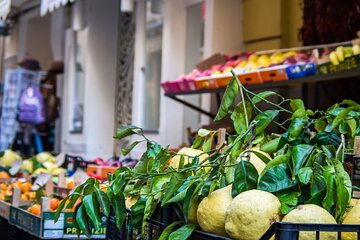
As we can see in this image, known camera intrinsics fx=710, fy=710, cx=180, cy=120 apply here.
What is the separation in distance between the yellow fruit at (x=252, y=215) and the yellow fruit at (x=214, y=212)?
2.8 inches

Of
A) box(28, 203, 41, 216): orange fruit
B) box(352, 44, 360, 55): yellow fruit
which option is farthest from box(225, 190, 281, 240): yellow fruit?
box(352, 44, 360, 55): yellow fruit

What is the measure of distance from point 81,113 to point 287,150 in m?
9.48

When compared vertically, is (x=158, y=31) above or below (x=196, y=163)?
above

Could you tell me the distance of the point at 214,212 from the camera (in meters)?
2.08

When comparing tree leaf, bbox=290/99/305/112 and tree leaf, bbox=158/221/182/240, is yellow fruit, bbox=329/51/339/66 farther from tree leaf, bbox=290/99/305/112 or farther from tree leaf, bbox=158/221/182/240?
tree leaf, bbox=158/221/182/240

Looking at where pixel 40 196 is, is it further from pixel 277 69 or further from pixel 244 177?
pixel 277 69

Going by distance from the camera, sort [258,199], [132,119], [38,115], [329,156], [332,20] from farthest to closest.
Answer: [38,115], [132,119], [332,20], [329,156], [258,199]

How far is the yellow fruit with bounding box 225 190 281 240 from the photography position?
1.96 m

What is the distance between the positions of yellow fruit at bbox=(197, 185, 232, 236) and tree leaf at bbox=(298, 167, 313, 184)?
0.78 ft

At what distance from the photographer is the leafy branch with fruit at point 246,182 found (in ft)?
6.49

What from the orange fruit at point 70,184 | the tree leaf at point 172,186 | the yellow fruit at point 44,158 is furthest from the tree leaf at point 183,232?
the yellow fruit at point 44,158

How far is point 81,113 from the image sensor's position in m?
11.5

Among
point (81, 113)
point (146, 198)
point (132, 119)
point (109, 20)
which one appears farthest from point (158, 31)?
point (146, 198)

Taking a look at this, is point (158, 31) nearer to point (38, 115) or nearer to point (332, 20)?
point (332, 20)
